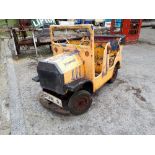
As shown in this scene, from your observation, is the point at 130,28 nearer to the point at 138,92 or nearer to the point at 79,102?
the point at 138,92

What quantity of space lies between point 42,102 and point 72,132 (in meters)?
1.04

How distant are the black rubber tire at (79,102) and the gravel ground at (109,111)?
0.14m

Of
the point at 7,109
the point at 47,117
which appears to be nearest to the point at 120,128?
the point at 47,117

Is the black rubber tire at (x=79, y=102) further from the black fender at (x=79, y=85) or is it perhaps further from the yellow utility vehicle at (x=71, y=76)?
the black fender at (x=79, y=85)

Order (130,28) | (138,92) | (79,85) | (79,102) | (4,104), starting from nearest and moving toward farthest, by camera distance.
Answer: (79,85) < (79,102) < (4,104) < (138,92) < (130,28)

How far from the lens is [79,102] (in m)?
3.16

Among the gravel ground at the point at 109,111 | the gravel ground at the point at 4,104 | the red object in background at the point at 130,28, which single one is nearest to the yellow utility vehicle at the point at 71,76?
the gravel ground at the point at 109,111

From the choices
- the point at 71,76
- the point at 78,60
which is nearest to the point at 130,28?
the point at 78,60

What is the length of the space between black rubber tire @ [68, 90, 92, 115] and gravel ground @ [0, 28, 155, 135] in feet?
0.44

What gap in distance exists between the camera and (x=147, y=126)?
2949 millimetres

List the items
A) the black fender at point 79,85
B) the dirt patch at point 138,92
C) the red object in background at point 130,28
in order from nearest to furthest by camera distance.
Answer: the black fender at point 79,85 → the dirt patch at point 138,92 → the red object in background at point 130,28

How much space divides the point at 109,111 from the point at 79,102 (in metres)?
0.70

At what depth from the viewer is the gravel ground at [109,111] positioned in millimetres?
2926

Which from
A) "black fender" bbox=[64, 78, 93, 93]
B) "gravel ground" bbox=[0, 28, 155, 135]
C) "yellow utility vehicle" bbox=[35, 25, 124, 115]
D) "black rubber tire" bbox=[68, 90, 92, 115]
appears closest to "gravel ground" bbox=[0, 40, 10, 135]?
"gravel ground" bbox=[0, 28, 155, 135]
